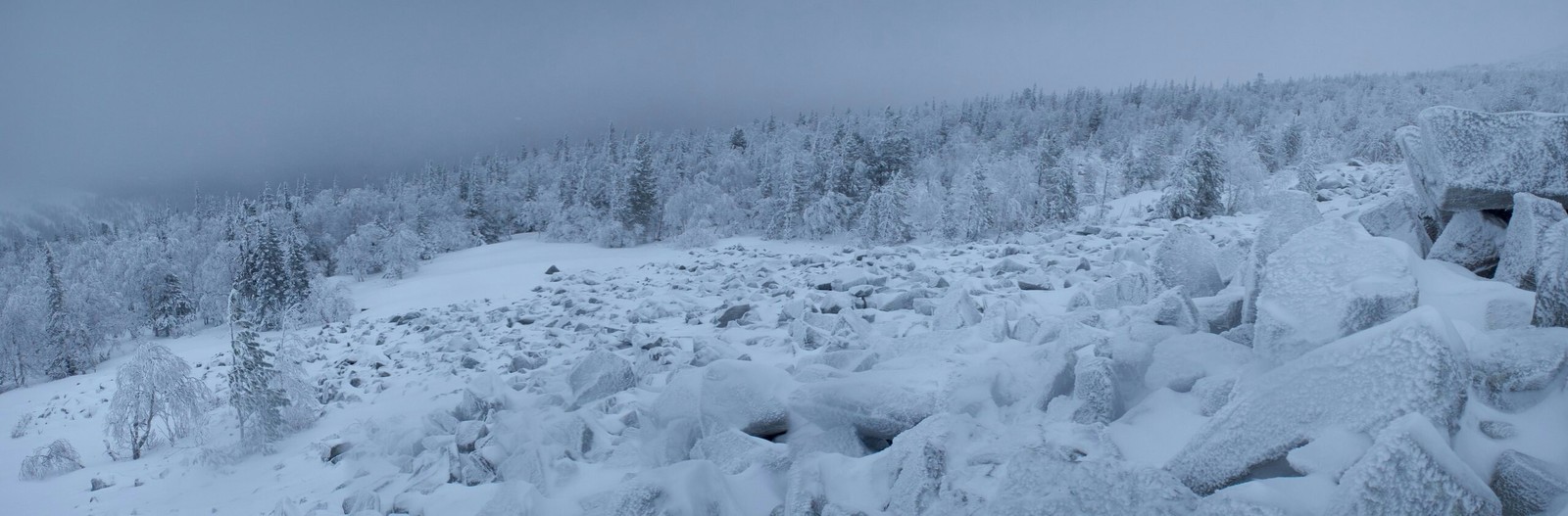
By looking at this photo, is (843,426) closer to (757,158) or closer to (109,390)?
(109,390)

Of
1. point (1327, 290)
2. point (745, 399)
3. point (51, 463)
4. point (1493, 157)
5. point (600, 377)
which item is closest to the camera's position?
point (1327, 290)

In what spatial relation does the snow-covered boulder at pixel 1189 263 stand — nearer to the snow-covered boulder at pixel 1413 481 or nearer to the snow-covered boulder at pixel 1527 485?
the snow-covered boulder at pixel 1527 485

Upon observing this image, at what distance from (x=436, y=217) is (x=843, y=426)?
48.1 meters

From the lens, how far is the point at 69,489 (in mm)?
8484

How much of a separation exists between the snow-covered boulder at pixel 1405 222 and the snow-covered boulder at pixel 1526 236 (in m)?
1.03

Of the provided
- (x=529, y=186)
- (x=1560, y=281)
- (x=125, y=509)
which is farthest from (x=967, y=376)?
(x=529, y=186)

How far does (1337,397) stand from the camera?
127 inches

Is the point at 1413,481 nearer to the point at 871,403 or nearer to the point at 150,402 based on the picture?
the point at 871,403

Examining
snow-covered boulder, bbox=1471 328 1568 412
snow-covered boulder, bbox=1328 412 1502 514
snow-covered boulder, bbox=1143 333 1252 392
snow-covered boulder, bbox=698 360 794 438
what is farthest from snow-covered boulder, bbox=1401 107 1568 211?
snow-covered boulder, bbox=698 360 794 438

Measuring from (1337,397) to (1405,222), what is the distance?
4.17 m

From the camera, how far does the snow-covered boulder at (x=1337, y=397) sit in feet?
9.78

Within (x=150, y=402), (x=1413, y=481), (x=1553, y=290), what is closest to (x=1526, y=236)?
(x=1553, y=290)

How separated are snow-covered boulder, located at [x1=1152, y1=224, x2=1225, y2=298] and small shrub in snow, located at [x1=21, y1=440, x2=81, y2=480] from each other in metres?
15.2

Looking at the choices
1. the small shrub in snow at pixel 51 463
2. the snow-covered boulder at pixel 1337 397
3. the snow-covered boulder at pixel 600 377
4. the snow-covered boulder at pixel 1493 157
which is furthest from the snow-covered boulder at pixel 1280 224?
the small shrub in snow at pixel 51 463
